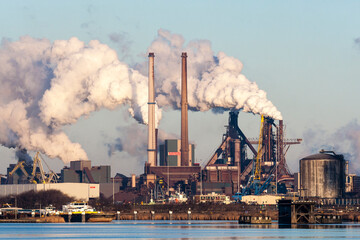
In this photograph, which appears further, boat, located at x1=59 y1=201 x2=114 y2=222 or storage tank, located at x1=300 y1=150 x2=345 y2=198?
storage tank, located at x1=300 y1=150 x2=345 y2=198

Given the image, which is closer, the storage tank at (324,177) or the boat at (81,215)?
the boat at (81,215)

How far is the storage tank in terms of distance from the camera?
625 feet

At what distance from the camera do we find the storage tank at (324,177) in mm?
190500

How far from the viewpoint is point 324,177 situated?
626 ft

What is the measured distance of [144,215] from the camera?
603ft

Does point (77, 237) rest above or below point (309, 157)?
below

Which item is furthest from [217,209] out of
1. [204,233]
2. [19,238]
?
[19,238]

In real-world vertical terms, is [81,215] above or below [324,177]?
below

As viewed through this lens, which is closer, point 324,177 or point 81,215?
point 81,215

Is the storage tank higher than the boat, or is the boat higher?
the storage tank

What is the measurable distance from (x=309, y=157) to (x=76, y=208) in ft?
182

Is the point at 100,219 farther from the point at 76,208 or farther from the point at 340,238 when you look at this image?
the point at 340,238

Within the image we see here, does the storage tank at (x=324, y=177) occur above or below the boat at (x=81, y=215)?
above

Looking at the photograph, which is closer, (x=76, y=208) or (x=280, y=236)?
(x=280, y=236)
